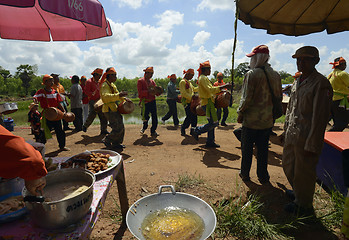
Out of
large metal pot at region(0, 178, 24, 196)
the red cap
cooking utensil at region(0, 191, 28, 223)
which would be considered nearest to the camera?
cooking utensil at region(0, 191, 28, 223)

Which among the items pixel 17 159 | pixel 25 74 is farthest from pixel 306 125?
pixel 25 74

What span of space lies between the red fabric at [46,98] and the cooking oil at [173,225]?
4235mm

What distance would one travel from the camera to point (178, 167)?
399 cm

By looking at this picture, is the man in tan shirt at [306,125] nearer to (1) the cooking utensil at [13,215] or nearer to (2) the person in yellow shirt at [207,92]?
(2) the person in yellow shirt at [207,92]

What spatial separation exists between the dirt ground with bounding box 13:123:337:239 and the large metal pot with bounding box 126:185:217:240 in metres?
0.90

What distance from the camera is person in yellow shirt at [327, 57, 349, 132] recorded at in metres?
5.43

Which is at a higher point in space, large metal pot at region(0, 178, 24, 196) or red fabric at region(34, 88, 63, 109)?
red fabric at region(34, 88, 63, 109)

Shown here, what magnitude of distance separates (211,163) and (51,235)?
11.7 feet

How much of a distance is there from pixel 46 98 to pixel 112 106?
4.98 ft

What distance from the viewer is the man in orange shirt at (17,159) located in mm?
898

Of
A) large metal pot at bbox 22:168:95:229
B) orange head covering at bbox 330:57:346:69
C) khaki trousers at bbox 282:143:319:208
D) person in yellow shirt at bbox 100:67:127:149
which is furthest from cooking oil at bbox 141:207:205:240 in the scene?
orange head covering at bbox 330:57:346:69

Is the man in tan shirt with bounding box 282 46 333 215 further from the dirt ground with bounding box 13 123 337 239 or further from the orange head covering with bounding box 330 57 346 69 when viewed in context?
the orange head covering with bounding box 330 57 346 69

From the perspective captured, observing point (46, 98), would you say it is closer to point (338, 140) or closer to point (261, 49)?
point (261, 49)

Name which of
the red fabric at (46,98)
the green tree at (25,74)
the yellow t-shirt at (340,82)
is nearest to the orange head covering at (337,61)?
the yellow t-shirt at (340,82)
